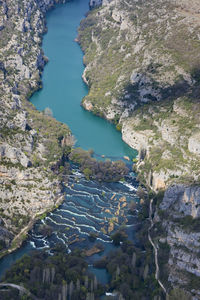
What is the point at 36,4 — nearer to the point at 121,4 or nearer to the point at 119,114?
the point at 121,4

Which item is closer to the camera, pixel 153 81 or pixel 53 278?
pixel 53 278

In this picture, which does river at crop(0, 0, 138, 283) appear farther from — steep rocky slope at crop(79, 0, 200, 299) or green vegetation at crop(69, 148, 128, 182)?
steep rocky slope at crop(79, 0, 200, 299)

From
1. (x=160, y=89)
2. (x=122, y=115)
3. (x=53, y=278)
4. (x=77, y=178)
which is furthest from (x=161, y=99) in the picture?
(x=53, y=278)

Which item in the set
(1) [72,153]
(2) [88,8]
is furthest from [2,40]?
(2) [88,8]

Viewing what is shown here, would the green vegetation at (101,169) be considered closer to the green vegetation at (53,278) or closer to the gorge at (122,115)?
the gorge at (122,115)

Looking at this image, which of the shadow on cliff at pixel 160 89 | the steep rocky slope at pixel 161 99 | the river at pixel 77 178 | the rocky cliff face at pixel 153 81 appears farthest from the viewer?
the shadow on cliff at pixel 160 89

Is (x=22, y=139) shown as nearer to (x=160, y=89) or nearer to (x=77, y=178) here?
(x=77, y=178)

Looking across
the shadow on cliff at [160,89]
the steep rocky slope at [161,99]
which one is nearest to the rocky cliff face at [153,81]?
the shadow on cliff at [160,89]
